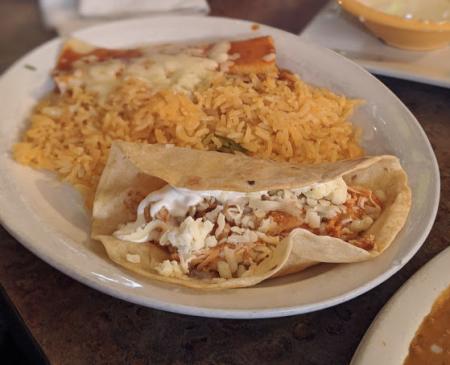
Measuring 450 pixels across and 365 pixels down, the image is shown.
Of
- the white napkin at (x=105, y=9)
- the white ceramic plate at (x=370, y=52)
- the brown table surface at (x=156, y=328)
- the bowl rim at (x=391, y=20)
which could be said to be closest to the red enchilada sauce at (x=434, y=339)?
the brown table surface at (x=156, y=328)

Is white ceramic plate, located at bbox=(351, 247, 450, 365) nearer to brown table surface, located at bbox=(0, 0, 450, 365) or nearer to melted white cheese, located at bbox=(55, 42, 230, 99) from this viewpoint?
brown table surface, located at bbox=(0, 0, 450, 365)

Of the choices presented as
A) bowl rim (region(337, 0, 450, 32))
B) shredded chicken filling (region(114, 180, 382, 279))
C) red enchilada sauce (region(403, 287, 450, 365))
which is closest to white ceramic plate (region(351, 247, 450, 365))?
red enchilada sauce (region(403, 287, 450, 365))

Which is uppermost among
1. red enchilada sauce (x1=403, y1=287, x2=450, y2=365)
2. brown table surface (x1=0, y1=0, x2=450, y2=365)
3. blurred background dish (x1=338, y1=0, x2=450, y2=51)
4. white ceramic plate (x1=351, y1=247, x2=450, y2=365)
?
blurred background dish (x1=338, y1=0, x2=450, y2=51)

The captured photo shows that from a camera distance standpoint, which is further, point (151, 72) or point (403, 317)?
point (151, 72)

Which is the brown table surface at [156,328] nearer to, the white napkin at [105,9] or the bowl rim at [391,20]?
the bowl rim at [391,20]

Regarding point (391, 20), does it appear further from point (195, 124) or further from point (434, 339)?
point (434, 339)

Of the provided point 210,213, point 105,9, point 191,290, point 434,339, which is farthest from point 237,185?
point 105,9
